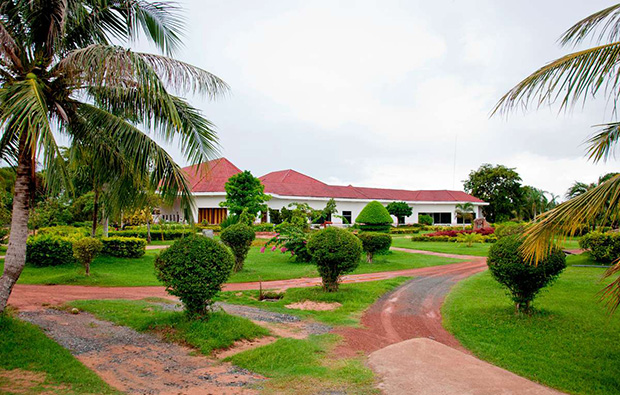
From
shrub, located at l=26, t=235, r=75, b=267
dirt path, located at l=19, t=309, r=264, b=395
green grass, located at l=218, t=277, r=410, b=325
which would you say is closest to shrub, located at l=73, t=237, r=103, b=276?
shrub, located at l=26, t=235, r=75, b=267

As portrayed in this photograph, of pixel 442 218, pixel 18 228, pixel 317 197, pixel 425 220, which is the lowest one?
pixel 18 228

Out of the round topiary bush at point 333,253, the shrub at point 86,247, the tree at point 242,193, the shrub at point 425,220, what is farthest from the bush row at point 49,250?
the shrub at point 425,220

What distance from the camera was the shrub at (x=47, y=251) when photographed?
537 inches

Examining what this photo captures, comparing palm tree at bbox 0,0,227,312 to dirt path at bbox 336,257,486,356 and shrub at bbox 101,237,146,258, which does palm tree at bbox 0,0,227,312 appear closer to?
dirt path at bbox 336,257,486,356

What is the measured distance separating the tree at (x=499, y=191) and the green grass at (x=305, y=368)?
50881 millimetres

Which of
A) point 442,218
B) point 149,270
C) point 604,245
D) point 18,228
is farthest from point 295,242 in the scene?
point 442,218

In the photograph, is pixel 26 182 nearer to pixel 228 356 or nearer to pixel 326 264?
pixel 228 356

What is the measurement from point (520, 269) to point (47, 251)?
14.5m

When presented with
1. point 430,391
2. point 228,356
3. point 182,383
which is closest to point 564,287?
point 430,391

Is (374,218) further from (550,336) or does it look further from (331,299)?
(550,336)

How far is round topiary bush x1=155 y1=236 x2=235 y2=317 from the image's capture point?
6.61 m

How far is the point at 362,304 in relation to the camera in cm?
950

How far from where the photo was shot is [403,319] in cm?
839

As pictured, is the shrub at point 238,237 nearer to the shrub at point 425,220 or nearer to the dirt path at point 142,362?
the dirt path at point 142,362
